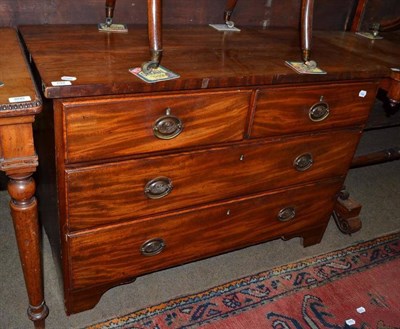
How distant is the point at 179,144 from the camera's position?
1320 millimetres

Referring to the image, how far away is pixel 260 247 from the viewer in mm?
2035

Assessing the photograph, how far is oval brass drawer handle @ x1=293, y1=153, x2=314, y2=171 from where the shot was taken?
1640mm

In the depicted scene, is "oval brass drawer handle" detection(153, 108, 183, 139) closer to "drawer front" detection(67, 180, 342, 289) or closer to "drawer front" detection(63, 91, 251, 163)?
"drawer front" detection(63, 91, 251, 163)

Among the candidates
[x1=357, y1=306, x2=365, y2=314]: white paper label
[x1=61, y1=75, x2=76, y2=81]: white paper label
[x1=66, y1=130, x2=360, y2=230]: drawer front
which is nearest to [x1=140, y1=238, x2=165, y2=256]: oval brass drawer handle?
[x1=66, y1=130, x2=360, y2=230]: drawer front

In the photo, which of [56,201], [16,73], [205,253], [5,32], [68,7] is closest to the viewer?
[16,73]

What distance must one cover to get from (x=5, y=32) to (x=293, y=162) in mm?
1130

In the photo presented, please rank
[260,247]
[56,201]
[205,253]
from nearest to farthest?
[56,201]
[205,253]
[260,247]

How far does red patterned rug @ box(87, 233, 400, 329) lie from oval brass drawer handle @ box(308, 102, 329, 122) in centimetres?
74

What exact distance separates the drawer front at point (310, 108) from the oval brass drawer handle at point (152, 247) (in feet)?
1.67

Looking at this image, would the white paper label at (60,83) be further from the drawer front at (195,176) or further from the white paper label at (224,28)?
the white paper label at (224,28)

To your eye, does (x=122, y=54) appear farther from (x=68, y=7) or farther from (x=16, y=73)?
(x=68, y=7)

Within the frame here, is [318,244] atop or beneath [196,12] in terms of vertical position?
beneath

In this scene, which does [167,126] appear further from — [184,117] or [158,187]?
[158,187]

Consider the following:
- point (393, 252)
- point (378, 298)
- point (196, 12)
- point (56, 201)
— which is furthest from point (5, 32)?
point (393, 252)
